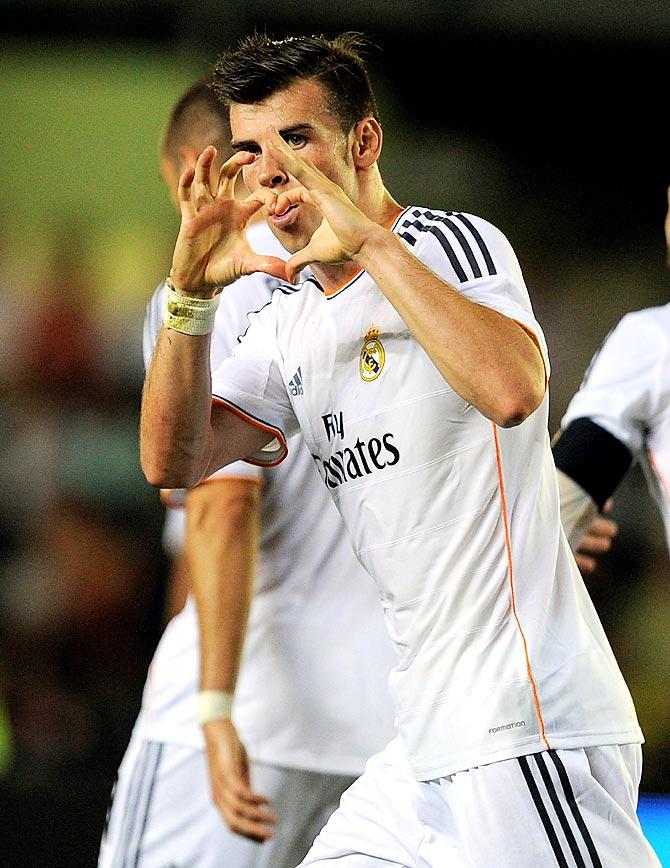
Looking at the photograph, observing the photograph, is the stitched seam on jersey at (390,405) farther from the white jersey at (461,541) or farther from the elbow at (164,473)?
the elbow at (164,473)

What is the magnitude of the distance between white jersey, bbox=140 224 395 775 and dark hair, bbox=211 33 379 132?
880 mm

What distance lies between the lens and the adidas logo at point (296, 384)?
9.00ft

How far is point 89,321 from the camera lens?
829cm

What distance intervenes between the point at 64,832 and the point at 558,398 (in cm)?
409

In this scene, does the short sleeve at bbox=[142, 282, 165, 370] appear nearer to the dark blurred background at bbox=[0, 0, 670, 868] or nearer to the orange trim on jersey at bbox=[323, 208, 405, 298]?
the orange trim on jersey at bbox=[323, 208, 405, 298]

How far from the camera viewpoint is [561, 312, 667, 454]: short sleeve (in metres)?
3.60

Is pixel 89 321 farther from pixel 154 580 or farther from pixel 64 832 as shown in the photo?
pixel 64 832

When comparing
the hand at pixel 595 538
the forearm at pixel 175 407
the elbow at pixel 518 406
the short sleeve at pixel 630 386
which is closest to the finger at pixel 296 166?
the forearm at pixel 175 407

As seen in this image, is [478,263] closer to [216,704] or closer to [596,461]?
[596,461]

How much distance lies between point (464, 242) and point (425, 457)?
0.37 metres

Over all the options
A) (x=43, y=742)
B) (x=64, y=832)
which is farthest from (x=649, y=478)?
(x=43, y=742)

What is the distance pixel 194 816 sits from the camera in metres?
3.53

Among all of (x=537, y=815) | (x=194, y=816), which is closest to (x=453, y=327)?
(x=537, y=815)

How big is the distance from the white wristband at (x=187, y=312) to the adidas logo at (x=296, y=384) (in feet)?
0.69
